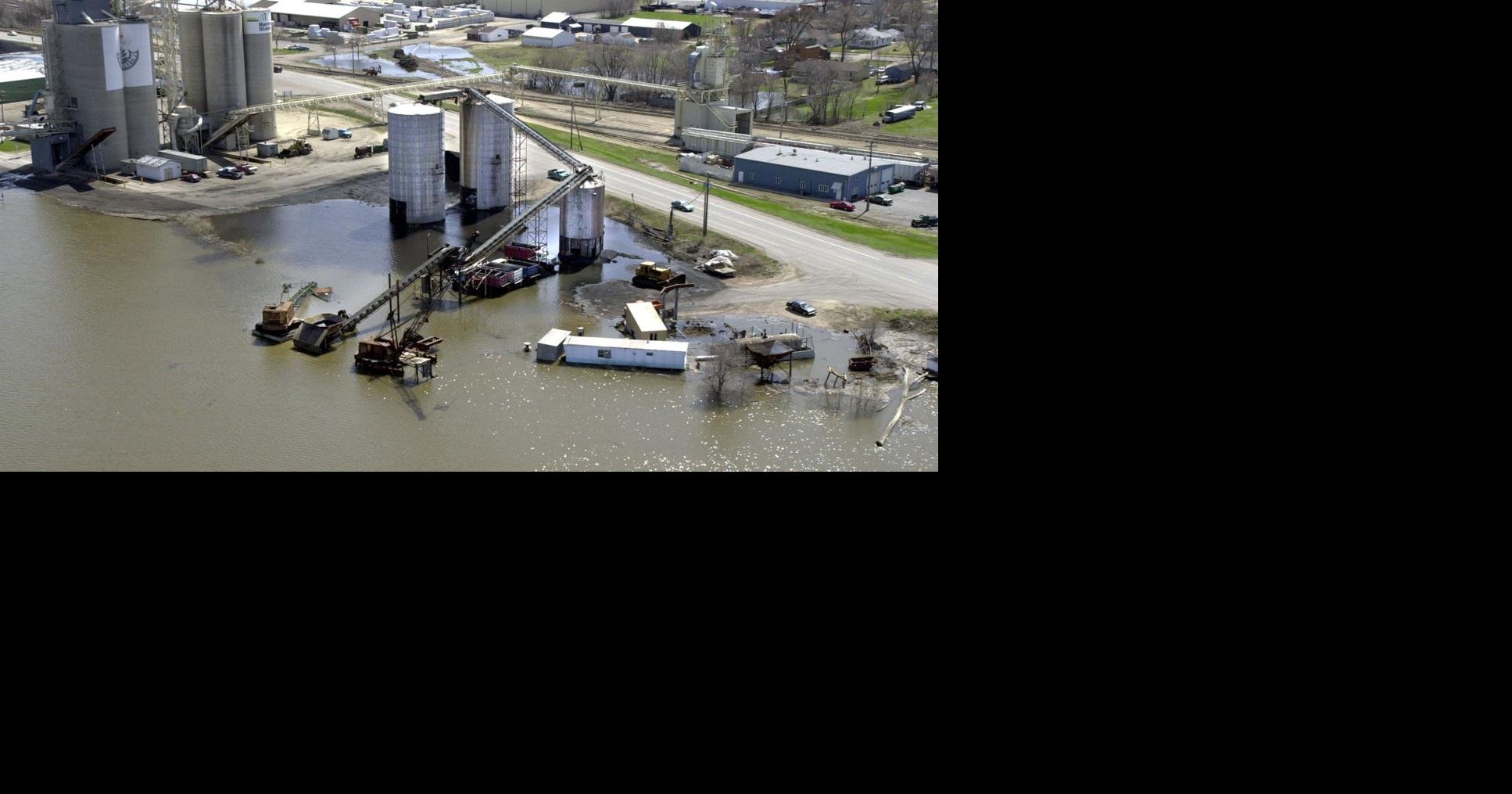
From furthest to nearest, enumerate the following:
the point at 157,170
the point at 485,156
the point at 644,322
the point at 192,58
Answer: the point at 192,58 → the point at 157,170 → the point at 485,156 → the point at 644,322

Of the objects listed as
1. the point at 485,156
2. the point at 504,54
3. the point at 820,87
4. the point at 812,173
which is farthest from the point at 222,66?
the point at 504,54

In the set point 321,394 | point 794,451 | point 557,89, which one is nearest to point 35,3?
point 557,89

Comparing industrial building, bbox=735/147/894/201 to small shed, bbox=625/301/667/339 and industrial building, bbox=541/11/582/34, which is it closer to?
small shed, bbox=625/301/667/339

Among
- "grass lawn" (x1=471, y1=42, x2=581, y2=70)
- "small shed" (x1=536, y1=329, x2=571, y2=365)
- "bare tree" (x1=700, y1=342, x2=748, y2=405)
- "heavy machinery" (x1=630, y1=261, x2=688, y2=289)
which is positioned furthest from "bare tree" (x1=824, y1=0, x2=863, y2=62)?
"small shed" (x1=536, y1=329, x2=571, y2=365)

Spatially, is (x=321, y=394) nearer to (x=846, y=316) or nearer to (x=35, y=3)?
(x=846, y=316)

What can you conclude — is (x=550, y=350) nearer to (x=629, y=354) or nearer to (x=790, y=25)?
(x=629, y=354)
